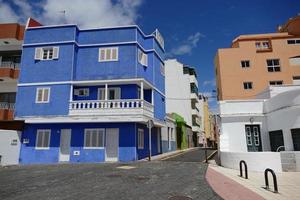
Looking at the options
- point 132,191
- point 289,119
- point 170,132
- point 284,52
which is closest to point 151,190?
point 132,191

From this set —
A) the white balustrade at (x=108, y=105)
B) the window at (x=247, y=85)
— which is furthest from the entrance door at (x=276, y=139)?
the window at (x=247, y=85)

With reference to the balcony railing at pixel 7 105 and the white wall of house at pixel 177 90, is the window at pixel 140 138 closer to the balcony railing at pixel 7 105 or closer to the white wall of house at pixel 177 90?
the balcony railing at pixel 7 105

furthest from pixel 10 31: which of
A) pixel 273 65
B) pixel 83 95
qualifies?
pixel 273 65

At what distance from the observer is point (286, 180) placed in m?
11.2

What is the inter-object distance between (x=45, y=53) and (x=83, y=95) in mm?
5315

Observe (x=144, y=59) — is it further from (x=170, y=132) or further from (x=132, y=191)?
(x=132, y=191)

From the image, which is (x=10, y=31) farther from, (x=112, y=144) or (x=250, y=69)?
(x=250, y=69)

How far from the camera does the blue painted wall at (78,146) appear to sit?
67.4ft

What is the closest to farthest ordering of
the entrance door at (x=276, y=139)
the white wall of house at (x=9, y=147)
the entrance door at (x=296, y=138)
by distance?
the entrance door at (x=296, y=138) < the entrance door at (x=276, y=139) < the white wall of house at (x=9, y=147)

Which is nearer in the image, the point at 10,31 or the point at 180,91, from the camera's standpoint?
the point at 10,31

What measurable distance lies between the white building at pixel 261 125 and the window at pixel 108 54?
33.4 feet

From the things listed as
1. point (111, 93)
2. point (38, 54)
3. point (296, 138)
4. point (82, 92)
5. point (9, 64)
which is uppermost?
point (38, 54)

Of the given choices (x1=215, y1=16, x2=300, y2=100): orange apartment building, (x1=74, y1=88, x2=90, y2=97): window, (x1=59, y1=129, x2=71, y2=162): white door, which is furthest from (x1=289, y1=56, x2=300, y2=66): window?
(x1=59, y1=129, x2=71, y2=162): white door

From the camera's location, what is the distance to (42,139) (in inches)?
854
